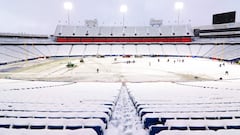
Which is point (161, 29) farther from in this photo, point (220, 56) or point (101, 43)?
point (220, 56)

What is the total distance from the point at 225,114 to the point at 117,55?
255 ft

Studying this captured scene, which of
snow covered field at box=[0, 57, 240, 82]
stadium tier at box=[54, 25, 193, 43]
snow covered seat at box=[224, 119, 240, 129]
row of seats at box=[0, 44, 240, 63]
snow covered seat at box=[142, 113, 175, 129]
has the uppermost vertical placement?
stadium tier at box=[54, 25, 193, 43]

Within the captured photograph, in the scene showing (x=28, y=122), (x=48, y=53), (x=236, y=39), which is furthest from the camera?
(x=48, y=53)

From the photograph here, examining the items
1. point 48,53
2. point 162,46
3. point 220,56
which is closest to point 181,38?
point 162,46

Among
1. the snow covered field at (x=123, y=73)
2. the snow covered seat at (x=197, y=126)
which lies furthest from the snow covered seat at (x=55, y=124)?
the snow covered field at (x=123, y=73)

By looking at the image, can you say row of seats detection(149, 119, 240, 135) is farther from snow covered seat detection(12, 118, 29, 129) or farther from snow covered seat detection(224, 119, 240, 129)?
snow covered seat detection(12, 118, 29, 129)

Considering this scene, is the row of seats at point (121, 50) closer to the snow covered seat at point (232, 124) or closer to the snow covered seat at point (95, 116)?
the snow covered seat at point (95, 116)

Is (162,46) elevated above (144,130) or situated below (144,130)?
above

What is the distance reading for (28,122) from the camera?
16.5ft

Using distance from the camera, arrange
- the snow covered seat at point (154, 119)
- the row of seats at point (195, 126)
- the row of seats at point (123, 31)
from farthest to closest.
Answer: the row of seats at point (123, 31) < the snow covered seat at point (154, 119) < the row of seats at point (195, 126)

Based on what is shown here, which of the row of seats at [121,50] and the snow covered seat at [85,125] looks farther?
the row of seats at [121,50]

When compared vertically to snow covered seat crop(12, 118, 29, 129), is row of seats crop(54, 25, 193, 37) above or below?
above

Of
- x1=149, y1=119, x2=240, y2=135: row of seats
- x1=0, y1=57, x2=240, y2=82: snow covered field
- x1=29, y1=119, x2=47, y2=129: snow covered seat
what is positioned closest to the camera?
x1=149, y1=119, x2=240, y2=135: row of seats

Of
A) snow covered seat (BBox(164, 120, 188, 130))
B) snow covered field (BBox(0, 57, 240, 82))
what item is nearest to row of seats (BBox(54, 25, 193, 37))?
snow covered field (BBox(0, 57, 240, 82))
